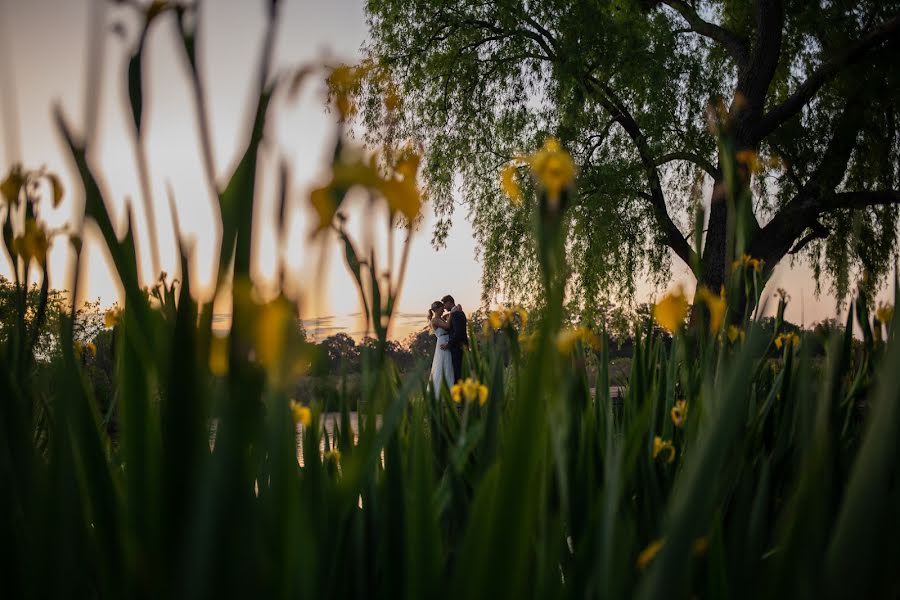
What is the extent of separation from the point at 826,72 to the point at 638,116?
78.3 inches

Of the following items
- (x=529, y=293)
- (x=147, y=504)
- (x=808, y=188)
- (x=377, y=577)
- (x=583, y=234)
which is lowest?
(x=377, y=577)

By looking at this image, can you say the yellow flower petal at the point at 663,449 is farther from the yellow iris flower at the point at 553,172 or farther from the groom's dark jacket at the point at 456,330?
the groom's dark jacket at the point at 456,330

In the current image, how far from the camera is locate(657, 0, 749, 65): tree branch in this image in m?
8.99

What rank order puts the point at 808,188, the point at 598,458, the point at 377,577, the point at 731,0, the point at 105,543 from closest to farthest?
the point at 105,543, the point at 377,577, the point at 598,458, the point at 808,188, the point at 731,0

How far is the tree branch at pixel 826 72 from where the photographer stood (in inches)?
314

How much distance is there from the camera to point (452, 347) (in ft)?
22.6

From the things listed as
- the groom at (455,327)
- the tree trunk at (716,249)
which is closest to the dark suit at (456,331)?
the groom at (455,327)

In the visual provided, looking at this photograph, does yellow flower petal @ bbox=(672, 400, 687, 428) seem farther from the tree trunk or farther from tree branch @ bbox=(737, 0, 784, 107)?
tree branch @ bbox=(737, 0, 784, 107)

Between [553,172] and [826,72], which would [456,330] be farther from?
[553,172]

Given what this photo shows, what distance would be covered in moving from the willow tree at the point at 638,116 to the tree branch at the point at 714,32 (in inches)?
0.7

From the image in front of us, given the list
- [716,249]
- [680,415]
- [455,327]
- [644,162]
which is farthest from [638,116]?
[680,415]

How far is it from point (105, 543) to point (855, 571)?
1.13 feet

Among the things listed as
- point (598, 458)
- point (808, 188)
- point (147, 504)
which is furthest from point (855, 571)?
point (808, 188)

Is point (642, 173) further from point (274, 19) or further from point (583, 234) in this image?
point (274, 19)
